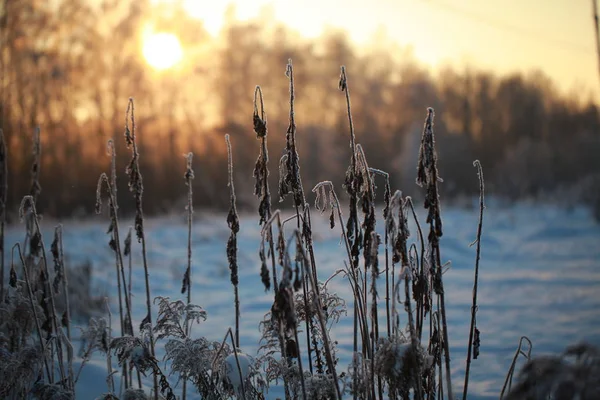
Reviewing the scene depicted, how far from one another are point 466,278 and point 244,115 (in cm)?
2236

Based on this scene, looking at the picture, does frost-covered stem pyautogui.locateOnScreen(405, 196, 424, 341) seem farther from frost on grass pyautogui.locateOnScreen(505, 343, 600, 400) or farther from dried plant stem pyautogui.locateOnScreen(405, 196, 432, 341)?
frost on grass pyautogui.locateOnScreen(505, 343, 600, 400)

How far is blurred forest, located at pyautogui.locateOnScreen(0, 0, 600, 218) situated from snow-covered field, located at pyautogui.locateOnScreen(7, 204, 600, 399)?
4.90 meters

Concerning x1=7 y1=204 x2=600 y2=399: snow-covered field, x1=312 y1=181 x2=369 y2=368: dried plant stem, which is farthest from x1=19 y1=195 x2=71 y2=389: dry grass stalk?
x1=312 y1=181 x2=369 y2=368: dried plant stem

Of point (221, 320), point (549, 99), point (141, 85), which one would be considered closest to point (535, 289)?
point (221, 320)

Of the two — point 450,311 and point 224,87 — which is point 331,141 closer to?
point 224,87

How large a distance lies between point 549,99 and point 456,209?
847 inches

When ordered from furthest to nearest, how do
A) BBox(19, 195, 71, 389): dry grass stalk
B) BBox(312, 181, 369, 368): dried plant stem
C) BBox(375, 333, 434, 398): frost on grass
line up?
1. BBox(19, 195, 71, 389): dry grass stalk
2. BBox(312, 181, 369, 368): dried plant stem
3. BBox(375, 333, 434, 398): frost on grass

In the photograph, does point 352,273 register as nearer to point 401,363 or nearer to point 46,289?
point 401,363

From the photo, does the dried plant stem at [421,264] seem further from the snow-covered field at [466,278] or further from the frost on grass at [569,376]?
the snow-covered field at [466,278]

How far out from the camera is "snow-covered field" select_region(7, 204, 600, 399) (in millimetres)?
6297

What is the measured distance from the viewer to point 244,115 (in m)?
31.3

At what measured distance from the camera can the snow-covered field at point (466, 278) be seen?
6297 mm

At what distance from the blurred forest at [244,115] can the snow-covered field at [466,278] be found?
490cm

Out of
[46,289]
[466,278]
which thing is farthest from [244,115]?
[46,289]
